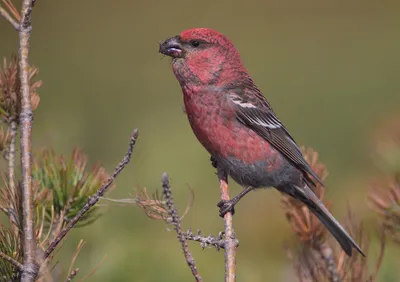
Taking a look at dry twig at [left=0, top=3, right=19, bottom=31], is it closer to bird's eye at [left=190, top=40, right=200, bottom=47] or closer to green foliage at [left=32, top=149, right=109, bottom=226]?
green foliage at [left=32, top=149, right=109, bottom=226]

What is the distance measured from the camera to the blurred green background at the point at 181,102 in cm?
263

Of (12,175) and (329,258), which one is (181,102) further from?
(329,258)

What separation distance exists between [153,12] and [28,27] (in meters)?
9.85

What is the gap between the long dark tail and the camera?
6.88 ft

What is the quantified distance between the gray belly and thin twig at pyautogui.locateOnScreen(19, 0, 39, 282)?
5.10 feet

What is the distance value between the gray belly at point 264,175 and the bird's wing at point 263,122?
0.13ft

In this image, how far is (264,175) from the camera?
3.40 m

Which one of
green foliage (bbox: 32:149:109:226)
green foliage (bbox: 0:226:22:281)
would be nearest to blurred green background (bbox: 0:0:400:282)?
green foliage (bbox: 32:149:109:226)

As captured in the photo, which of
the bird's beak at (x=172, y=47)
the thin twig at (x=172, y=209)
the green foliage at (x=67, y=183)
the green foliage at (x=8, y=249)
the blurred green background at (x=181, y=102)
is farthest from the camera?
the bird's beak at (x=172, y=47)

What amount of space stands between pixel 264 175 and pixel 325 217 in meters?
0.69

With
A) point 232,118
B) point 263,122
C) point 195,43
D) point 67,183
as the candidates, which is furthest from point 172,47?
point 67,183

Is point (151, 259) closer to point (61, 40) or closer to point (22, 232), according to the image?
point (22, 232)

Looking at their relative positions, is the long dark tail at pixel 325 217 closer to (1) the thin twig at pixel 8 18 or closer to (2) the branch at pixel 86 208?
(2) the branch at pixel 86 208

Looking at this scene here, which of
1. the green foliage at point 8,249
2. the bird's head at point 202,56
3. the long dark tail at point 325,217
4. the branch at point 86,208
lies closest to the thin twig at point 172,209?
the branch at point 86,208
